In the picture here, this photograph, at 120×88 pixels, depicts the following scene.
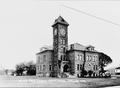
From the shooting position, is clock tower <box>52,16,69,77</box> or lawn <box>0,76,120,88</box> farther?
clock tower <box>52,16,69,77</box>

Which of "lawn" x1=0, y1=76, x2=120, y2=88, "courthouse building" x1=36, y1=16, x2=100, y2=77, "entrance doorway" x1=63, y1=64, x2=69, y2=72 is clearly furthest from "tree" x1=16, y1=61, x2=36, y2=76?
"entrance doorway" x1=63, y1=64, x2=69, y2=72

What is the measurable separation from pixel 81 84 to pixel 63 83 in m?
1.23

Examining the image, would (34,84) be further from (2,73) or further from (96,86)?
(96,86)

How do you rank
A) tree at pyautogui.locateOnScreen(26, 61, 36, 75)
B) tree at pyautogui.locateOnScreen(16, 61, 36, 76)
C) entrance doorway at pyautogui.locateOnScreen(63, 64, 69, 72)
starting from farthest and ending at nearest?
entrance doorway at pyautogui.locateOnScreen(63, 64, 69, 72)
tree at pyautogui.locateOnScreen(26, 61, 36, 75)
tree at pyautogui.locateOnScreen(16, 61, 36, 76)

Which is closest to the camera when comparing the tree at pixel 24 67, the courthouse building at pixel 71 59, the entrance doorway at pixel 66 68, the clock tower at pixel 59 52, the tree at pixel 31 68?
the tree at pixel 24 67

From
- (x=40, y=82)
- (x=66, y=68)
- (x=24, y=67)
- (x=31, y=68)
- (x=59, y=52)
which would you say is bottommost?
(x=40, y=82)

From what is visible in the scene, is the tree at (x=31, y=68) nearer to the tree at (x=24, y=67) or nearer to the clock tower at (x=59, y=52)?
the tree at (x=24, y=67)

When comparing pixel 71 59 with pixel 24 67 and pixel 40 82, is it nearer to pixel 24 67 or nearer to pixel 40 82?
pixel 24 67

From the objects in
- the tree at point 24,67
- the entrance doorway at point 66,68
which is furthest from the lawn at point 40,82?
the entrance doorway at point 66,68

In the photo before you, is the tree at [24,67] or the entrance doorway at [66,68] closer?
the tree at [24,67]

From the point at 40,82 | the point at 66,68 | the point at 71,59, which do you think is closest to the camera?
the point at 40,82

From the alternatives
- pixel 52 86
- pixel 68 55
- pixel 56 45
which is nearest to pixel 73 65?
pixel 68 55

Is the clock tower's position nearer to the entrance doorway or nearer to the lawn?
the entrance doorway

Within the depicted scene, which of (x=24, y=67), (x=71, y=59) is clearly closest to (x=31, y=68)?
(x=24, y=67)
